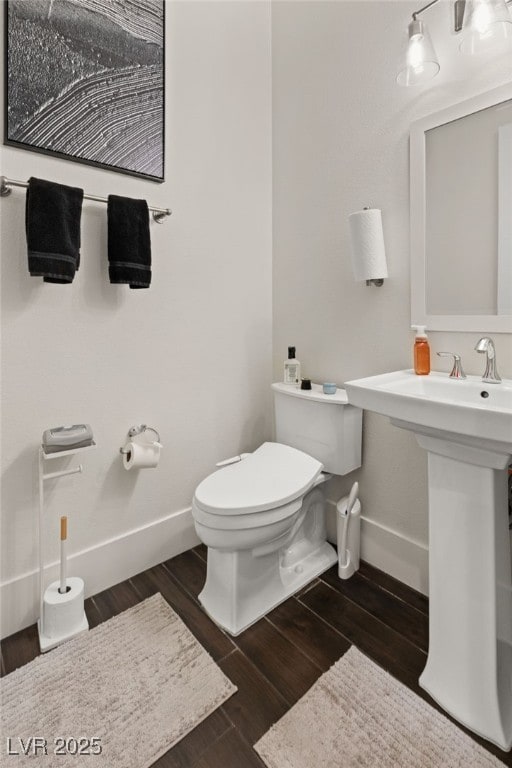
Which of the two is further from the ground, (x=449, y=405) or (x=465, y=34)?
(x=465, y=34)

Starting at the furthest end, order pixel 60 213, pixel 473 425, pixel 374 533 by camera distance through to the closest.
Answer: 1. pixel 374 533
2. pixel 60 213
3. pixel 473 425

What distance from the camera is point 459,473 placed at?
1018 mm

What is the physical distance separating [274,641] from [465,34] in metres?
2.03

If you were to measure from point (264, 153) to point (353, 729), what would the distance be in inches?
90.4

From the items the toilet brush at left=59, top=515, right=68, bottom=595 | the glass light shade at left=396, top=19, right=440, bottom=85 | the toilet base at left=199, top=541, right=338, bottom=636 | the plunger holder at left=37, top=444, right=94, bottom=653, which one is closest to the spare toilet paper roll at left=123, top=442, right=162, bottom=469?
the plunger holder at left=37, top=444, right=94, bottom=653

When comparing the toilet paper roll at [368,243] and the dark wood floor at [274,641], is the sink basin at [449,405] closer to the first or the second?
the toilet paper roll at [368,243]

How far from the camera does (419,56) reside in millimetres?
1271

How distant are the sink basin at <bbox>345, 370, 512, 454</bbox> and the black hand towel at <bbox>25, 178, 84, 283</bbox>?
98 centimetres

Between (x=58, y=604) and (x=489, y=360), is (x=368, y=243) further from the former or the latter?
(x=58, y=604)

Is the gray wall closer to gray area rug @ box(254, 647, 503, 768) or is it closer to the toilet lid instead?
the toilet lid

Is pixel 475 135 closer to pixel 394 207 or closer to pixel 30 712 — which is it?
pixel 394 207

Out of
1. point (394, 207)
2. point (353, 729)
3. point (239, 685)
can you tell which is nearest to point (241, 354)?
A: point (394, 207)

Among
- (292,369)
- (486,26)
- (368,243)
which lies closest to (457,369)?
(368,243)

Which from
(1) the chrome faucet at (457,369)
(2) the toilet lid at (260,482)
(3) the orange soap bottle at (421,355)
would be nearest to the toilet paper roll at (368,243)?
(3) the orange soap bottle at (421,355)
